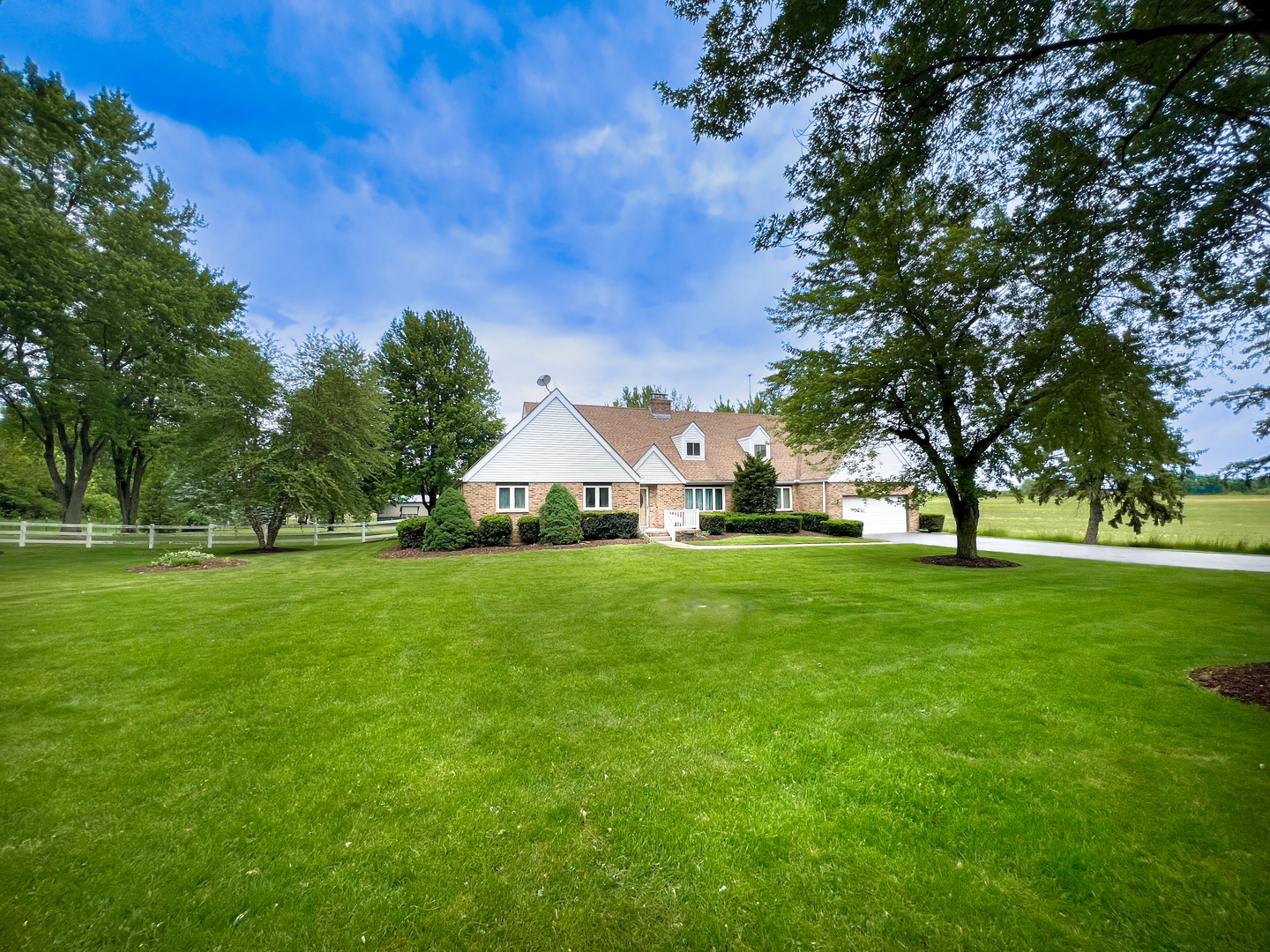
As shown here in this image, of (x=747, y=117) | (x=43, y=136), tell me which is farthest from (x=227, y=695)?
(x=43, y=136)

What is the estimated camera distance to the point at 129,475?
83.1 ft

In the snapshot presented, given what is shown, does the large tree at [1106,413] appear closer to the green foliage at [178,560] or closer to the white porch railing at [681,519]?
the white porch railing at [681,519]

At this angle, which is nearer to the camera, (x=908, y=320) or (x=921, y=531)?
(x=908, y=320)

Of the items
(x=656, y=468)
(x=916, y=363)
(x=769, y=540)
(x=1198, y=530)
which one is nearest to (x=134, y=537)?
(x=656, y=468)

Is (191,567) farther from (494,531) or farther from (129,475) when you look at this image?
(129,475)

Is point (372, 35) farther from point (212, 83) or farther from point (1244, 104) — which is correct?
point (1244, 104)

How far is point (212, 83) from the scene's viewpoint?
11.6 metres

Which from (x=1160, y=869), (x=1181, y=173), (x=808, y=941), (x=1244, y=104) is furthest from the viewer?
(x=1181, y=173)

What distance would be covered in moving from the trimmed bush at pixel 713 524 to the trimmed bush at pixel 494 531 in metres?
10.0

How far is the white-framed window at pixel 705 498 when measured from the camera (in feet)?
92.2

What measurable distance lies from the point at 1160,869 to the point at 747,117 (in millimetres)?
7141

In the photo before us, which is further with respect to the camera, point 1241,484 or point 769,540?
point 769,540

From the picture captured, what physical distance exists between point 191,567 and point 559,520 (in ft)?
39.8

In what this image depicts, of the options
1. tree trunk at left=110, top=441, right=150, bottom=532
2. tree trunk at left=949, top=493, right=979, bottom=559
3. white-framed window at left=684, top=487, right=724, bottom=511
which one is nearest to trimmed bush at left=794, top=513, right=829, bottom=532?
white-framed window at left=684, top=487, right=724, bottom=511
